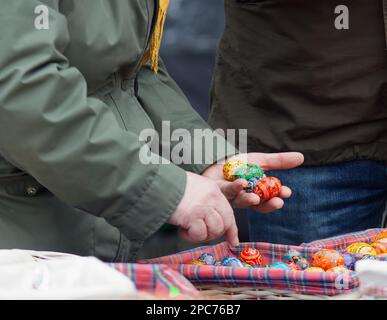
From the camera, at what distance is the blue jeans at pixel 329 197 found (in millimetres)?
2221

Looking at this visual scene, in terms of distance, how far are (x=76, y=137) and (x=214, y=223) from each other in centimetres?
28

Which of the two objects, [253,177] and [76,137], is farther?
[253,177]

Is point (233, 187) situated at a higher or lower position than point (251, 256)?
higher

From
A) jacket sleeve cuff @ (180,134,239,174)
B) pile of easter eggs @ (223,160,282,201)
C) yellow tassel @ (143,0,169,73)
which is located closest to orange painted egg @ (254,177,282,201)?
pile of easter eggs @ (223,160,282,201)

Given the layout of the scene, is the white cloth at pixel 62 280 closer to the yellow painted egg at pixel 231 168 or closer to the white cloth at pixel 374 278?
the white cloth at pixel 374 278

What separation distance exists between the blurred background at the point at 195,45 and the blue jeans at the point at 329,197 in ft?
2.42

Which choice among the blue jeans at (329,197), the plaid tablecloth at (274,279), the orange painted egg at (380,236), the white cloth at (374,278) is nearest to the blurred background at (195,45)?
the blue jeans at (329,197)

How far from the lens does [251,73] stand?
7.43ft

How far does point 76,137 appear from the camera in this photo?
1.29 meters

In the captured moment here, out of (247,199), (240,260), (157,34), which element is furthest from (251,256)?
(157,34)

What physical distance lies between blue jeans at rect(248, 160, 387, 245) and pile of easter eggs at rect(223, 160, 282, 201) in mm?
610

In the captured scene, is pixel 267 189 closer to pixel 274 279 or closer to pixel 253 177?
pixel 253 177

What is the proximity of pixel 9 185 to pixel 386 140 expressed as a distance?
1.14m

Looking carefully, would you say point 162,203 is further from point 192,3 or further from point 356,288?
point 192,3
